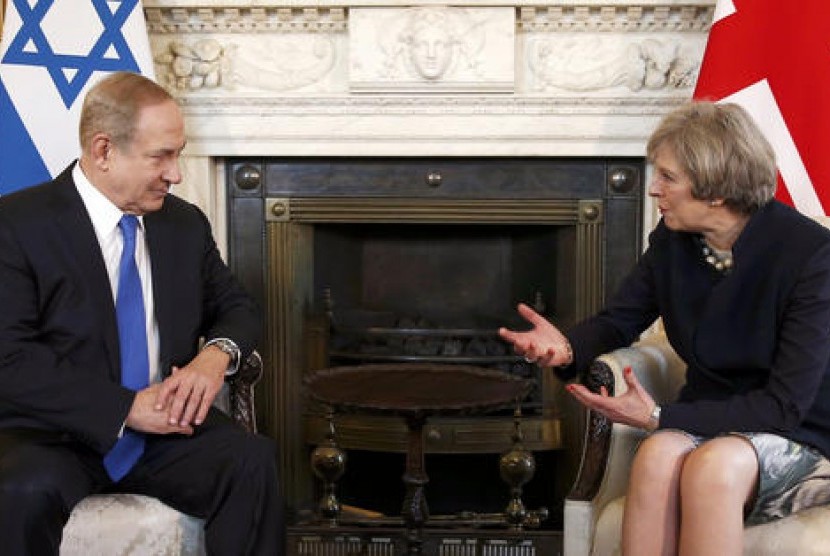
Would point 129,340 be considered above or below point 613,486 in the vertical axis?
above

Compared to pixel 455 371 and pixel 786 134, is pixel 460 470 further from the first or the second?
pixel 786 134

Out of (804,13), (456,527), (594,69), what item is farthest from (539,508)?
(804,13)

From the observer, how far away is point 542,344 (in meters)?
2.21

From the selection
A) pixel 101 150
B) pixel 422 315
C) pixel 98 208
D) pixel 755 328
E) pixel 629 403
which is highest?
pixel 101 150

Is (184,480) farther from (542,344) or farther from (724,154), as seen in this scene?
(724,154)

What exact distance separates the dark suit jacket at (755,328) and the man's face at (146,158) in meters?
0.89

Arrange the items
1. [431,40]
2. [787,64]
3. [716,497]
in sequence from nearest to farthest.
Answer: [716,497]
[787,64]
[431,40]

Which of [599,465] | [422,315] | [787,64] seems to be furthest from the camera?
[422,315]

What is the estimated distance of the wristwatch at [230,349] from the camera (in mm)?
2094

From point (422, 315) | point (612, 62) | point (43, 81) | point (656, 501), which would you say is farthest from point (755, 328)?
point (43, 81)

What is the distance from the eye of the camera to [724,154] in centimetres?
199

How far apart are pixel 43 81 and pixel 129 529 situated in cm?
149

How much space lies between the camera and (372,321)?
3.61 metres

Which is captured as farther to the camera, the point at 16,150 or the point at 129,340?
the point at 16,150
